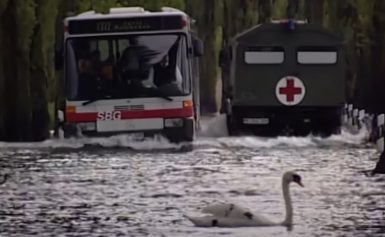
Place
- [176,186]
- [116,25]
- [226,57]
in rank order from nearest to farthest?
[176,186]
[116,25]
[226,57]

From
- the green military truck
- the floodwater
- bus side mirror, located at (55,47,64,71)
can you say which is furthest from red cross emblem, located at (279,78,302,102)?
bus side mirror, located at (55,47,64,71)

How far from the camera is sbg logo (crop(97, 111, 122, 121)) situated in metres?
33.7

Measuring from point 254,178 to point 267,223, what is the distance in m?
7.55

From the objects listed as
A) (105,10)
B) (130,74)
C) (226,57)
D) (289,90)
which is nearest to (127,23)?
(130,74)

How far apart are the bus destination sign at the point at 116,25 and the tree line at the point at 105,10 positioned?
29.2 feet

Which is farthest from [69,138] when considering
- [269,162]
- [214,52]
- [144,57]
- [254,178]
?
[214,52]

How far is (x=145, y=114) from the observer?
3356 cm

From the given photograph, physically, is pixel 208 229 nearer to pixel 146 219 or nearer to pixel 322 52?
pixel 146 219

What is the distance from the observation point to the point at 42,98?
142 feet

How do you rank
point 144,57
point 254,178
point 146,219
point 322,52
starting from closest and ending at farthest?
1. point 146,219
2. point 254,178
3. point 144,57
4. point 322,52

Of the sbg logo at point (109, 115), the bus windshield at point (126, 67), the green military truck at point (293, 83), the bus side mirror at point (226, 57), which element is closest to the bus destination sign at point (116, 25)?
the bus windshield at point (126, 67)

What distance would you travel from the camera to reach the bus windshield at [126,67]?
33688mm

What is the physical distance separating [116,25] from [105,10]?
12.9 meters

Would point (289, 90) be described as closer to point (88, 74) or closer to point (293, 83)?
point (293, 83)
